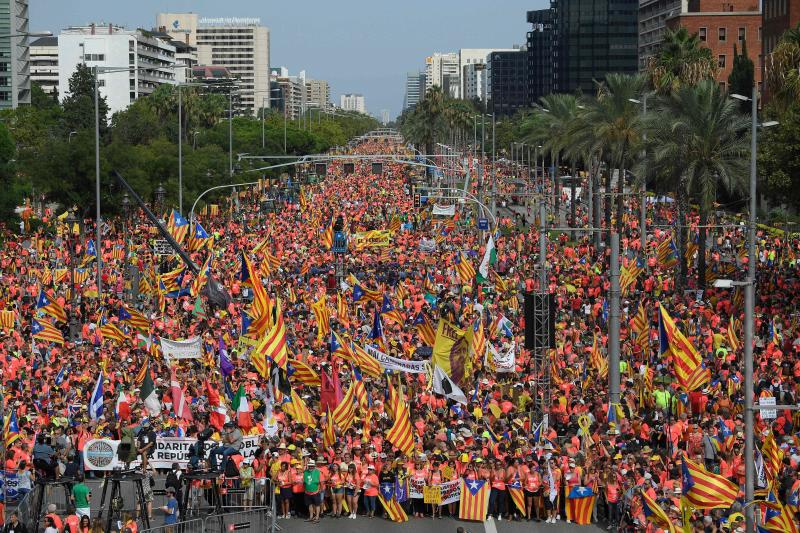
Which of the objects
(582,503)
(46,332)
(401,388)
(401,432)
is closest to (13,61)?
(46,332)

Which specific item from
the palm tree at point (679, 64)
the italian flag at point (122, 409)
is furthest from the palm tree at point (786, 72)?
the italian flag at point (122, 409)

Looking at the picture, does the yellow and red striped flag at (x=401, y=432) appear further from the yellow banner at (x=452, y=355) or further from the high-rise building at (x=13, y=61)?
the high-rise building at (x=13, y=61)

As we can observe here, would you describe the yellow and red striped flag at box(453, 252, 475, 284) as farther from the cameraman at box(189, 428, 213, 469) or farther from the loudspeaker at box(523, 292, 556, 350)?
the cameraman at box(189, 428, 213, 469)

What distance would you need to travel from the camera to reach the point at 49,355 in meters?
31.2

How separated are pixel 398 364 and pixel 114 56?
498ft

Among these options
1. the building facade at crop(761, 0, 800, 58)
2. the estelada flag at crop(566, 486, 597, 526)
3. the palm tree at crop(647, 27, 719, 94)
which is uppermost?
the building facade at crop(761, 0, 800, 58)

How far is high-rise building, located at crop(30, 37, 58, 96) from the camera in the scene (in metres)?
185

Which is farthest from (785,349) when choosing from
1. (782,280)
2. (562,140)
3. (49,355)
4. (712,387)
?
(562,140)

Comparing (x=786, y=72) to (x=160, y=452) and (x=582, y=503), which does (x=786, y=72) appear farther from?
(x=160, y=452)

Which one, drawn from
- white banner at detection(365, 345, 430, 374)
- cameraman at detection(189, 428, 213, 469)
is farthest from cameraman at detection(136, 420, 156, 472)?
white banner at detection(365, 345, 430, 374)

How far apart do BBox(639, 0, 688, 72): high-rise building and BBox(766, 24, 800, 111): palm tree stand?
290 ft

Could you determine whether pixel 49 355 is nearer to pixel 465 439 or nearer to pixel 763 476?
pixel 465 439

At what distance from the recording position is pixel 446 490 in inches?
820

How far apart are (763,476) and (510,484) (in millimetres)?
3701
